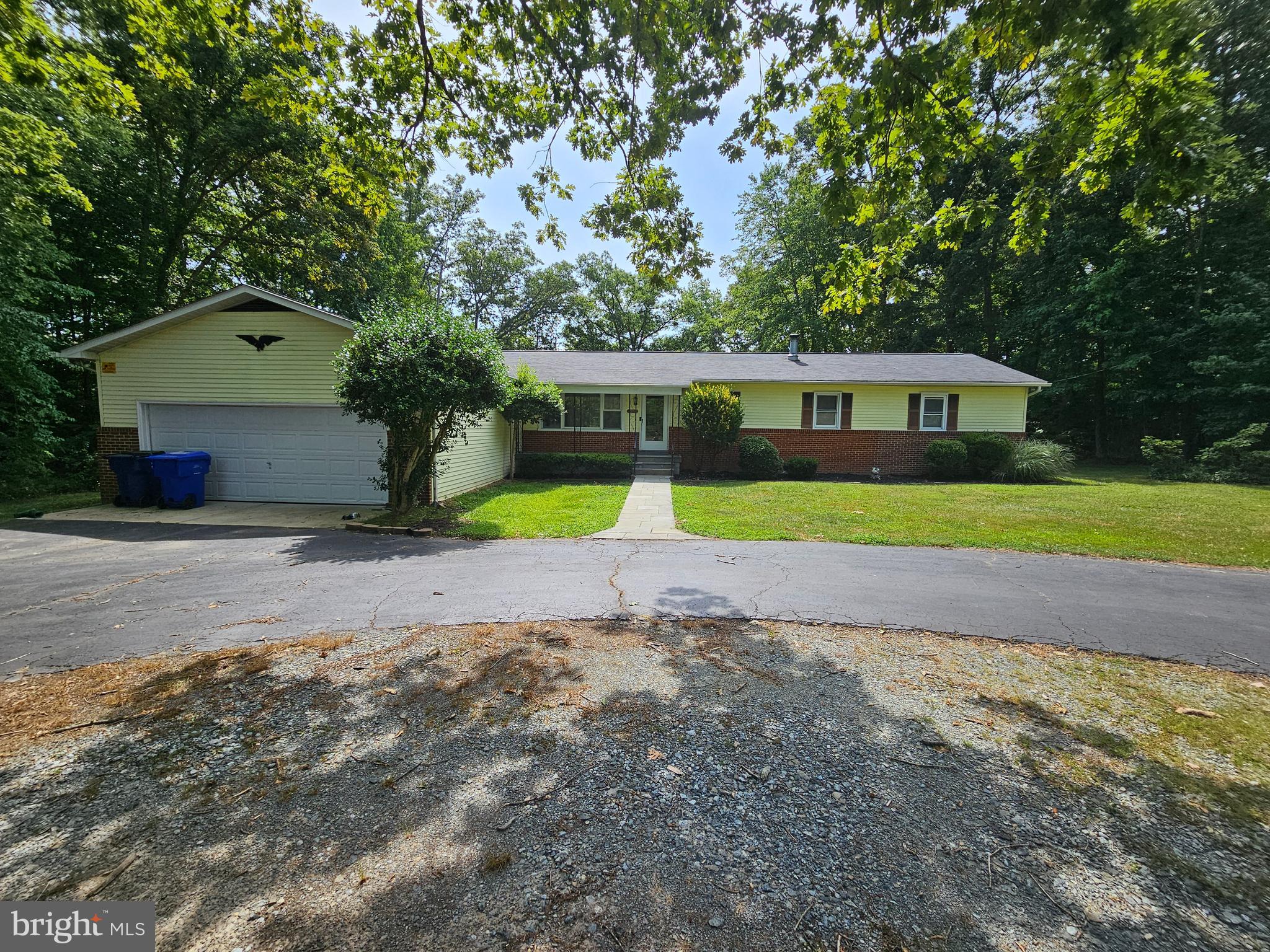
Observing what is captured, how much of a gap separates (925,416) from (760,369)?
5.63 meters

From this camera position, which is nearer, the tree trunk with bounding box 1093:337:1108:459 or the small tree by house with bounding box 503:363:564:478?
the small tree by house with bounding box 503:363:564:478

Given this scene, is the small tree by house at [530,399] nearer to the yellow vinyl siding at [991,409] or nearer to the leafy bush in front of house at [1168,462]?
the yellow vinyl siding at [991,409]

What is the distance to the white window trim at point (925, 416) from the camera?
16781mm

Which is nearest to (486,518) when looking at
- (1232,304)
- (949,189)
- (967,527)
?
(967,527)

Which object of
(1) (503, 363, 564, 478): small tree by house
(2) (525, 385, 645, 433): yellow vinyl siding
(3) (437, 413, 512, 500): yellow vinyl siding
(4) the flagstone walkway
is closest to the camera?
(4) the flagstone walkway

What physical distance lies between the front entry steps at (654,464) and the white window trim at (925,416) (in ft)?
27.6

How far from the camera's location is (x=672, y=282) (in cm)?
725

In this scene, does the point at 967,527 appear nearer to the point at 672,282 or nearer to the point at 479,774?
the point at 672,282

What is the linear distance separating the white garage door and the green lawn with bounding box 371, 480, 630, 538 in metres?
2.23

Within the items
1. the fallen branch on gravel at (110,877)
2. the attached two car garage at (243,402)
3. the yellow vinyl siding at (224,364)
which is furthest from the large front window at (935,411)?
the fallen branch on gravel at (110,877)

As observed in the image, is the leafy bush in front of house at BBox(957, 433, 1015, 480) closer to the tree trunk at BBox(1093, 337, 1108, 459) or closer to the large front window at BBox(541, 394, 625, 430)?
the tree trunk at BBox(1093, 337, 1108, 459)

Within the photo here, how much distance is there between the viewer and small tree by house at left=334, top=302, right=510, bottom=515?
8.27 m

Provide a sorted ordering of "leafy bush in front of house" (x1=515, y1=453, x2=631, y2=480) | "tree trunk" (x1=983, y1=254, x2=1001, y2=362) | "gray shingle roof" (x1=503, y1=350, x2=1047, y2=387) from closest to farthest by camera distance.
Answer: "leafy bush in front of house" (x1=515, y1=453, x2=631, y2=480) < "gray shingle roof" (x1=503, y1=350, x2=1047, y2=387) < "tree trunk" (x1=983, y1=254, x2=1001, y2=362)

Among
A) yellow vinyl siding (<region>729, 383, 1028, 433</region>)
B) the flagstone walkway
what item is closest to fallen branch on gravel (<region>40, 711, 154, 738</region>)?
the flagstone walkway
